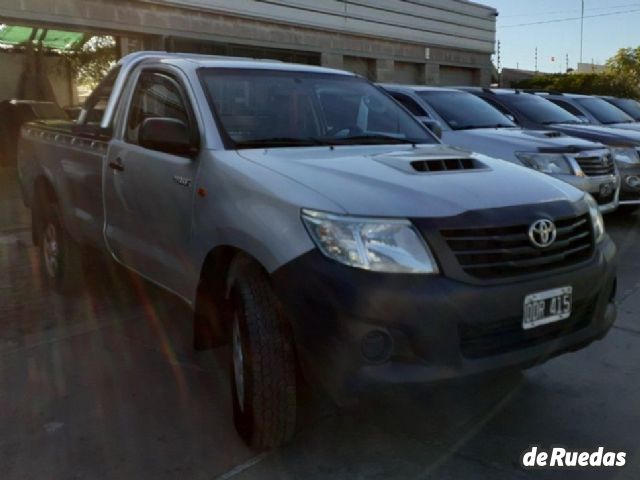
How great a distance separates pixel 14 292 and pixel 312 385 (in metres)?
3.81

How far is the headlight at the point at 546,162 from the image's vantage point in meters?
7.13

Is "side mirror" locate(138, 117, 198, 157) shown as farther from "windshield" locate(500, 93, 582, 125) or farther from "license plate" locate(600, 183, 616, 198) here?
"windshield" locate(500, 93, 582, 125)

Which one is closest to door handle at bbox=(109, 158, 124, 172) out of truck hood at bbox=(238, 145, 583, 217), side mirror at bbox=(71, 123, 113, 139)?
side mirror at bbox=(71, 123, 113, 139)

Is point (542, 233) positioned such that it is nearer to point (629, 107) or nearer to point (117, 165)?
point (117, 165)

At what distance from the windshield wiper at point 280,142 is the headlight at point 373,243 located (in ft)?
3.09

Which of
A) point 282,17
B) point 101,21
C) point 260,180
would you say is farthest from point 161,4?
point 260,180

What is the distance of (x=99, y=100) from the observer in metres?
5.20

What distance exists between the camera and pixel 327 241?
108 inches

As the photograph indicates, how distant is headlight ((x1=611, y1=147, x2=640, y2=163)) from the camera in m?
8.55

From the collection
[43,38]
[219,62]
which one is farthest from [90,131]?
[43,38]

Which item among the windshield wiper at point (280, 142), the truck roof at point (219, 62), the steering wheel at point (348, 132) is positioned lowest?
the windshield wiper at point (280, 142)

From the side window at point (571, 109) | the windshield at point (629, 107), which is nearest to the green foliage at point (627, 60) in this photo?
the windshield at point (629, 107)

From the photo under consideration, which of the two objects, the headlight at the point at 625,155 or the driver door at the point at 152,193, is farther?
the headlight at the point at 625,155

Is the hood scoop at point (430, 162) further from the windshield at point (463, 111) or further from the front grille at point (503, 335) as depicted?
the windshield at point (463, 111)
